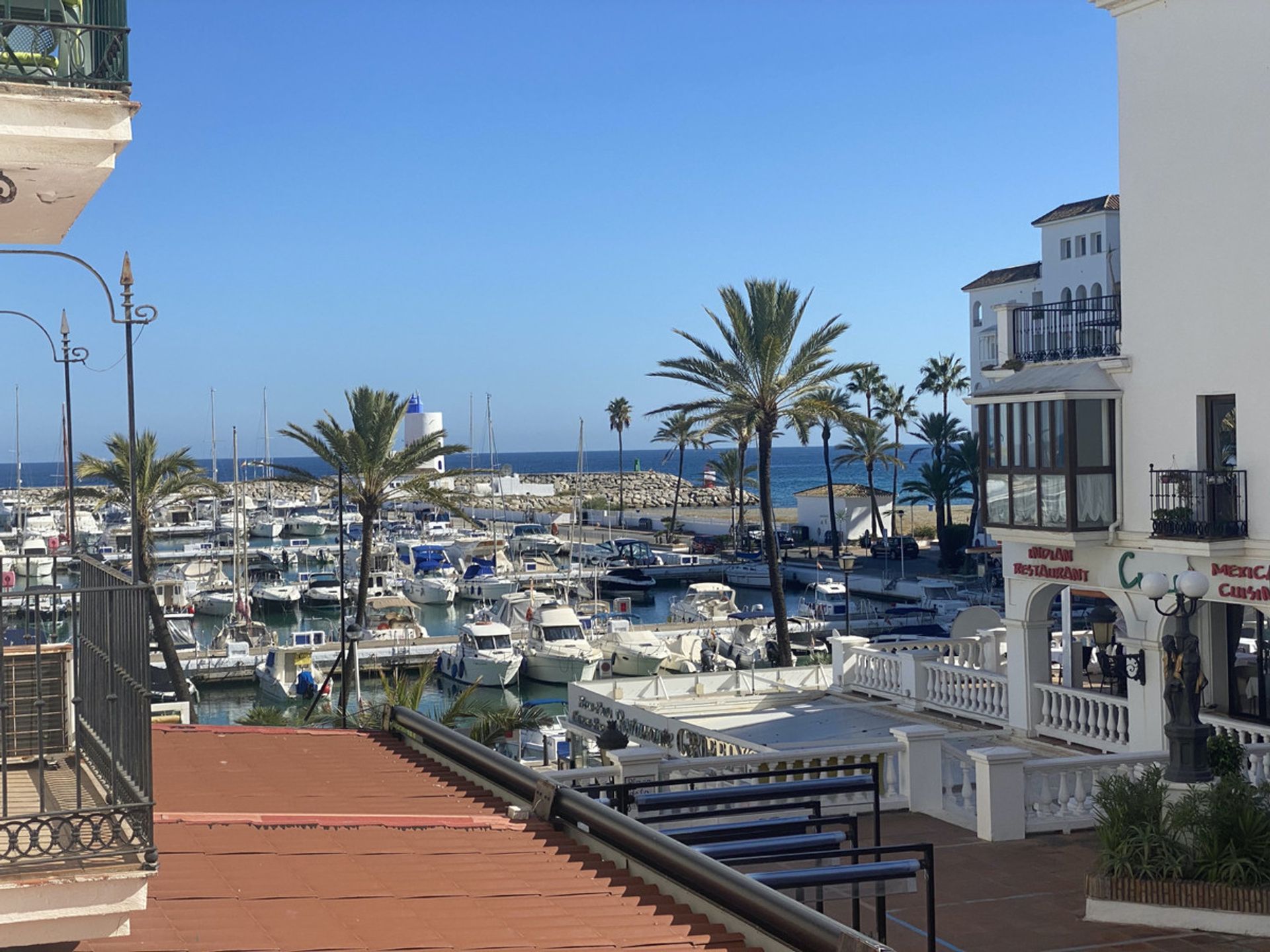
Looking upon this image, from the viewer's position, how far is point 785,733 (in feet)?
69.7

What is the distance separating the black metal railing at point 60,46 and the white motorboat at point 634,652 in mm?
46033

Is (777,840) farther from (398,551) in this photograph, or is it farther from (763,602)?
(398,551)

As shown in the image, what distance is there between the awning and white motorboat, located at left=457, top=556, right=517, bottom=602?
5345 cm

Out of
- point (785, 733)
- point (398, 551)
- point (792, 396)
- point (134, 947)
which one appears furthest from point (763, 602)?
point (134, 947)

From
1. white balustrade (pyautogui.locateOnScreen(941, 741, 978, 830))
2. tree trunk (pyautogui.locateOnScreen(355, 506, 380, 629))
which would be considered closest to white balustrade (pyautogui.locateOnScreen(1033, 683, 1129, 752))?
white balustrade (pyautogui.locateOnScreen(941, 741, 978, 830))

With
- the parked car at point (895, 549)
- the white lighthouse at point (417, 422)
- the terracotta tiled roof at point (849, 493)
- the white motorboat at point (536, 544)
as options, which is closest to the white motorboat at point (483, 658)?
the parked car at point (895, 549)

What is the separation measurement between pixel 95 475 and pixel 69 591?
41501 millimetres

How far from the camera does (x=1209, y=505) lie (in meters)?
18.4

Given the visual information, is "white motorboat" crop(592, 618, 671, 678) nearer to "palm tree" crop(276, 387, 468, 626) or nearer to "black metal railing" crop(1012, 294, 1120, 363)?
"palm tree" crop(276, 387, 468, 626)

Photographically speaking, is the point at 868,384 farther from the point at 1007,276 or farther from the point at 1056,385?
the point at 1056,385

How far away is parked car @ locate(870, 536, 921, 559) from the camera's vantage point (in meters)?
79.1

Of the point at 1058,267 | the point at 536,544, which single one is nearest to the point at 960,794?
the point at 1058,267

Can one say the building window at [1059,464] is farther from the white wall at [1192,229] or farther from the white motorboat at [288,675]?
the white motorboat at [288,675]

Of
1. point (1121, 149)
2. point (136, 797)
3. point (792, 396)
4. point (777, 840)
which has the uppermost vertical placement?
point (1121, 149)
